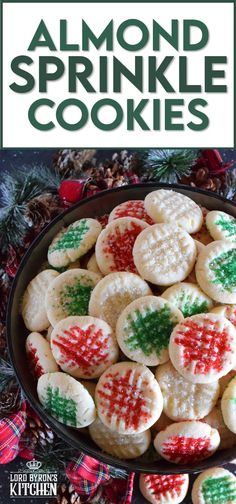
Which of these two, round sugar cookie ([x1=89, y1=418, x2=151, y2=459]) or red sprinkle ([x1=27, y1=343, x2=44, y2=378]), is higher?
red sprinkle ([x1=27, y1=343, x2=44, y2=378])

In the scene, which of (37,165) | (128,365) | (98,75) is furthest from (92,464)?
(98,75)

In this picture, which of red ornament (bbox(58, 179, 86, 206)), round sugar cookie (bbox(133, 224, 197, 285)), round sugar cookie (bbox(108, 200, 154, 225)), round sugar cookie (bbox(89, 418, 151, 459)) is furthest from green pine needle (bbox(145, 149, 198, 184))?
round sugar cookie (bbox(89, 418, 151, 459))

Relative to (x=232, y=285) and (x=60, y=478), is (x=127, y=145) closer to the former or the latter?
(x=232, y=285)

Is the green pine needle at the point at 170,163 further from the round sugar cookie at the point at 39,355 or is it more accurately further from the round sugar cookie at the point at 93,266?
the round sugar cookie at the point at 39,355

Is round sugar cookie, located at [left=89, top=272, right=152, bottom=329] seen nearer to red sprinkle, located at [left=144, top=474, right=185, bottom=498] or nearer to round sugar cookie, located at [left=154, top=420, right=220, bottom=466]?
round sugar cookie, located at [left=154, top=420, right=220, bottom=466]

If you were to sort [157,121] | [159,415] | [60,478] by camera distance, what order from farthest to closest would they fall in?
[157,121] → [60,478] → [159,415]

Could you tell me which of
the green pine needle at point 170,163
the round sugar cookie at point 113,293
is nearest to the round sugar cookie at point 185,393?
the round sugar cookie at point 113,293
